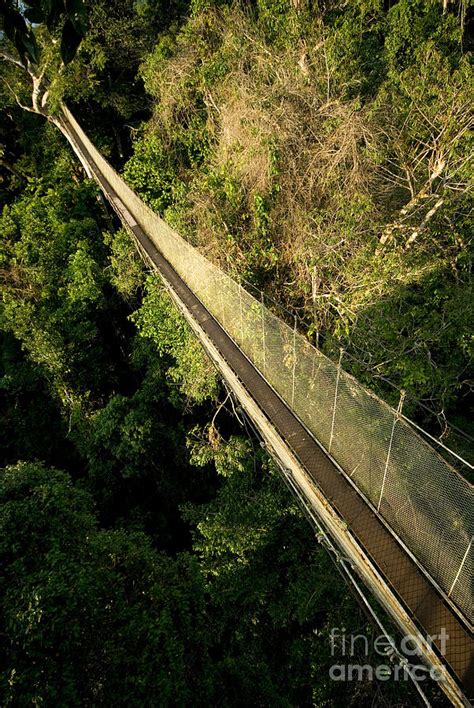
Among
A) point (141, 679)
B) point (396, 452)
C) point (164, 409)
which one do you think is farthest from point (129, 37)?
point (141, 679)

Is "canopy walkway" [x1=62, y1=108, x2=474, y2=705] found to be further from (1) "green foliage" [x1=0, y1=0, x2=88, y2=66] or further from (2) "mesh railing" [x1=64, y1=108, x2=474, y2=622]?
(1) "green foliage" [x1=0, y1=0, x2=88, y2=66]

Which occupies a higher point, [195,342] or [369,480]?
[369,480]

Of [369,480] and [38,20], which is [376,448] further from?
[38,20]

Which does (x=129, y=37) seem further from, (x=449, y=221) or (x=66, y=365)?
(x=449, y=221)

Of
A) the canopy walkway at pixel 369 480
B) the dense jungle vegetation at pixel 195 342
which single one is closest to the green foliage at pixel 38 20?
the dense jungle vegetation at pixel 195 342

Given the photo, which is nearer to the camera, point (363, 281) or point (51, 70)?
point (363, 281)

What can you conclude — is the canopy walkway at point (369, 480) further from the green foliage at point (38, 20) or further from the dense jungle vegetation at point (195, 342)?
the green foliage at point (38, 20)

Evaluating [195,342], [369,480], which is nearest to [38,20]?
[369,480]
